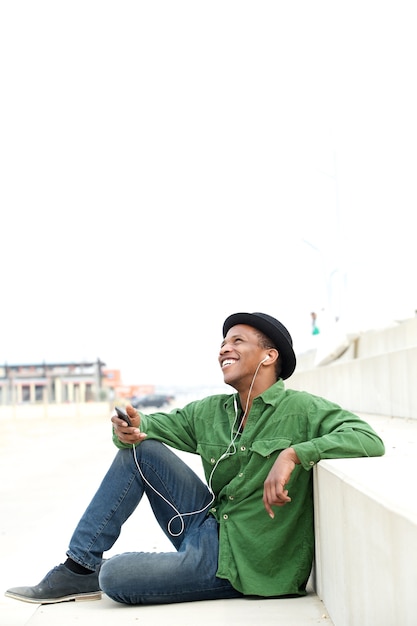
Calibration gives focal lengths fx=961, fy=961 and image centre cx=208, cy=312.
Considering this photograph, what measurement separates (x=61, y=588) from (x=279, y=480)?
1.22 metres

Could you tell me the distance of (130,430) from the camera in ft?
12.7

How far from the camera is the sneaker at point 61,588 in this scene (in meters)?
3.97

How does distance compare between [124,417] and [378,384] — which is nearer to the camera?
[124,417]

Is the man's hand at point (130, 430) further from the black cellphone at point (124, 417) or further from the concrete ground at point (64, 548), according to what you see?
the concrete ground at point (64, 548)

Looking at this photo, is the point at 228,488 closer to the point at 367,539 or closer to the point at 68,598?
the point at 68,598

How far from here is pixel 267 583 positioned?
3.65 meters

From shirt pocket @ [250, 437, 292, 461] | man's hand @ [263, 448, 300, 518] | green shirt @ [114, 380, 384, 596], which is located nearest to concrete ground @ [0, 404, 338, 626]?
green shirt @ [114, 380, 384, 596]

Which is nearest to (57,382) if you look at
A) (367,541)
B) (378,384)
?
(378,384)

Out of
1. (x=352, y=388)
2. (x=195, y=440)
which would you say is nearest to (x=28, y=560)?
(x=195, y=440)

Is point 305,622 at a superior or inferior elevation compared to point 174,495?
inferior

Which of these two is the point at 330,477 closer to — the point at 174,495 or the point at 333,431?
the point at 333,431

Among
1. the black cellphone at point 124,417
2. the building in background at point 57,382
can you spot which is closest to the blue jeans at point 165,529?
the black cellphone at point 124,417

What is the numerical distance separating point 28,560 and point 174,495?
235 cm

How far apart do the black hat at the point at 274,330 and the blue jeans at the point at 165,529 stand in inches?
23.8
